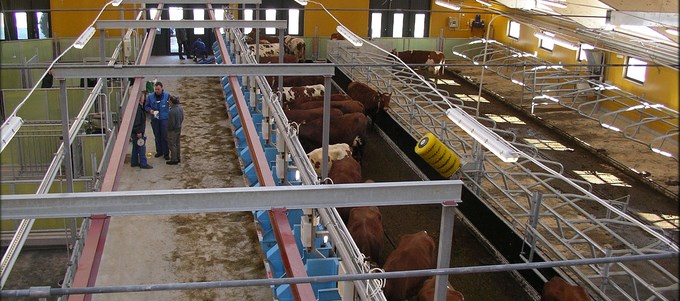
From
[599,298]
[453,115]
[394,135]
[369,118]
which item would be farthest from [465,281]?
[369,118]

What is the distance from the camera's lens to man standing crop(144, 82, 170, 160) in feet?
42.5

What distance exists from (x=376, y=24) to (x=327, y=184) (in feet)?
67.2

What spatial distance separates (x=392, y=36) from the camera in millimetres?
26281

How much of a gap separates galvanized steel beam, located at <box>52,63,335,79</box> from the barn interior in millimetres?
24

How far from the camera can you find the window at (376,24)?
25.8m

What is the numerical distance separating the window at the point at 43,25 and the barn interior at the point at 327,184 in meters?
1.93

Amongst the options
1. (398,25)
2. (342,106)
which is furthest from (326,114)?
(398,25)

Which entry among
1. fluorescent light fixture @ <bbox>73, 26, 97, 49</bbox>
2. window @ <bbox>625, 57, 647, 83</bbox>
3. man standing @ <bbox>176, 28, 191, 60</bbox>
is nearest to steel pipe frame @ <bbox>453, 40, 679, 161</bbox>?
window @ <bbox>625, 57, 647, 83</bbox>

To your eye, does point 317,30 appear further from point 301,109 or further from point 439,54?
point 301,109

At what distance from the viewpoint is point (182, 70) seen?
27.5ft

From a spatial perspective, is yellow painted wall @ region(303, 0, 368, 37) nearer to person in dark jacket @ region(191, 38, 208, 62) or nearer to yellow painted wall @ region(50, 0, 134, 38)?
person in dark jacket @ region(191, 38, 208, 62)

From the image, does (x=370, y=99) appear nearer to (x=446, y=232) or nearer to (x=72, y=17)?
(x=72, y=17)

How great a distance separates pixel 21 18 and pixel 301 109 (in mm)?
12078

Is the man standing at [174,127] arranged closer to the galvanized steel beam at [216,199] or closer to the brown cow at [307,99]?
the brown cow at [307,99]
